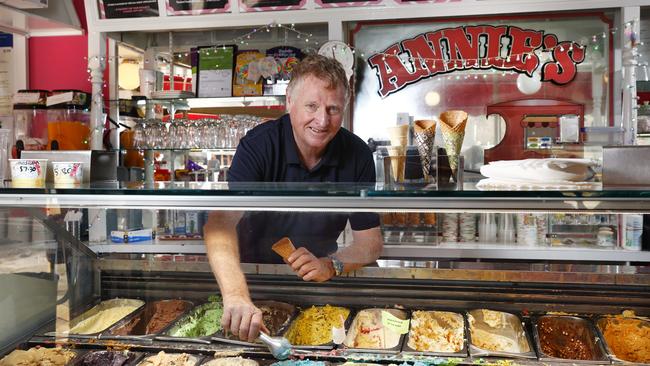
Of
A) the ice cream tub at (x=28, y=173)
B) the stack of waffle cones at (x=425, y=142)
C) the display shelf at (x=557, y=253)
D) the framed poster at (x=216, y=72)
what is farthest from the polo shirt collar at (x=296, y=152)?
the framed poster at (x=216, y=72)

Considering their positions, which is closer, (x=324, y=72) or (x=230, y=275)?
(x=230, y=275)

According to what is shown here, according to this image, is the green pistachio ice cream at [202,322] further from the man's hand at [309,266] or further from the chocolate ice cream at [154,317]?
the man's hand at [309,266]

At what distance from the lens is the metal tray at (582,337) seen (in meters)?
1.88

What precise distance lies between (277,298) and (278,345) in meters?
0.22

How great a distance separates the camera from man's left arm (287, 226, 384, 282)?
2.04m

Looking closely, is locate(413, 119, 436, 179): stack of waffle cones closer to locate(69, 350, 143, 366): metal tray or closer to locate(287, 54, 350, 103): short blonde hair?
locate(287, 54, 350, 103): short blonde hair

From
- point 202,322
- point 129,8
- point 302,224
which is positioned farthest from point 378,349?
point 129,8

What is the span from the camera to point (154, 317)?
2188 millimetres

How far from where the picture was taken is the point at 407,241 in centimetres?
279

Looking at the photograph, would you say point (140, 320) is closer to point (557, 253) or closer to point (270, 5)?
point (557, 253)

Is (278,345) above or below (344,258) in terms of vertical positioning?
below

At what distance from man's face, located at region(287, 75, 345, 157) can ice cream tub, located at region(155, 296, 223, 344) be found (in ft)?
2.35

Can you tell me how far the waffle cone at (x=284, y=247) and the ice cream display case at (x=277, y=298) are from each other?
47 mm

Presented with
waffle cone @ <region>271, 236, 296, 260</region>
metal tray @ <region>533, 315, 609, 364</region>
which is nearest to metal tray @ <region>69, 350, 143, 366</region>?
waffle cone @ <region>271, 236, 296, 260</region>
